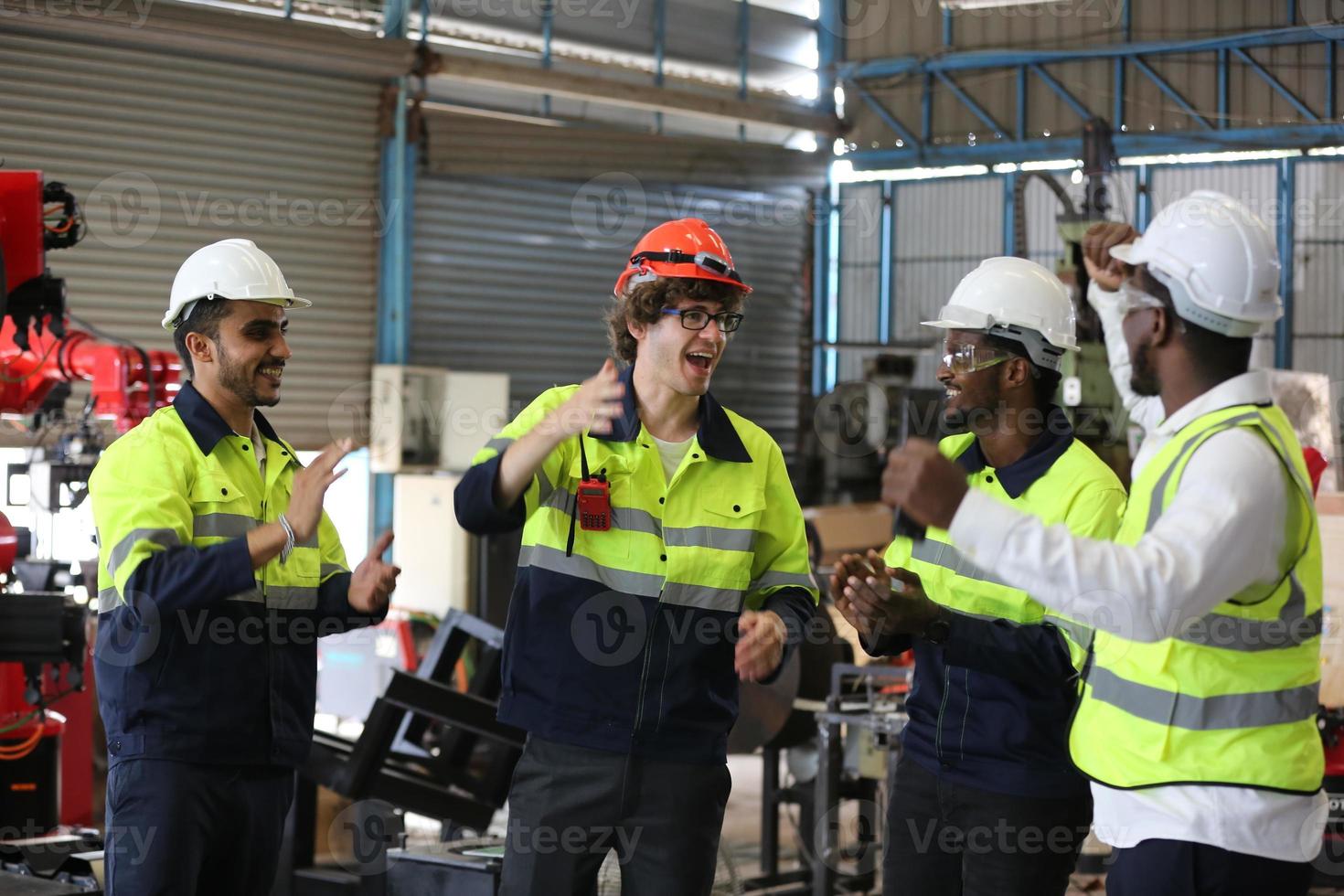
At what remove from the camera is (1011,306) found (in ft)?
10.4

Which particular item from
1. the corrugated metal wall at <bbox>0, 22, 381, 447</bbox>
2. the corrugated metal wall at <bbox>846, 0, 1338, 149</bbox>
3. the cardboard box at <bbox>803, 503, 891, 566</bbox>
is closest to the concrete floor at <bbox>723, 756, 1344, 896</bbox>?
the cardboard box at <bbox>803, 503, 891, 566</bbox>

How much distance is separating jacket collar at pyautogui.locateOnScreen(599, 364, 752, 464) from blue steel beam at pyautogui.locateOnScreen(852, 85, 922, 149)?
1055 cm

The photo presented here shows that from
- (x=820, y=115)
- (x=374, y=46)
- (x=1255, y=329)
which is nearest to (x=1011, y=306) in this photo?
(x=1255, y=329)

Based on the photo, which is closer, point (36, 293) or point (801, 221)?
point (36, 293)

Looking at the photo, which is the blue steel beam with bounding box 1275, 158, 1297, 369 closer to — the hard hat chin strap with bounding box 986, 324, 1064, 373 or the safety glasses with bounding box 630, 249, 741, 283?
the hard hat chin strap with bounding box 986, 324, 1064, 373

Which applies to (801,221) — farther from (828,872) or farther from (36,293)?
(36,293)

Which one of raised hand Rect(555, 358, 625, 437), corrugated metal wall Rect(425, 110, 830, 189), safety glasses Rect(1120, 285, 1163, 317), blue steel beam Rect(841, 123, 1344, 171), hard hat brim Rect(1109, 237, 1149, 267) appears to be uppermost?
blue steel beam Rect(841, 123, 1344, 171)

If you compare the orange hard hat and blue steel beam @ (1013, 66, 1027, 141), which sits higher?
blue steel beam @ (1013, 66, 1027, 141)

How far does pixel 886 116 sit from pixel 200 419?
1081 cm

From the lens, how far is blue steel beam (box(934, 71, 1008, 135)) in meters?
12.6

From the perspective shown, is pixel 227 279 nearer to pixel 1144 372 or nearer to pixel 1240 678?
pixel 1144 372

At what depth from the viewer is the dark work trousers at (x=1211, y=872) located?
2.16 meters

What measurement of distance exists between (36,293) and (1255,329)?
10.9ft

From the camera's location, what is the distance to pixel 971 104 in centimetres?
1273
